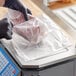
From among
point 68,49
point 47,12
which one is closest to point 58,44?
point 68,49

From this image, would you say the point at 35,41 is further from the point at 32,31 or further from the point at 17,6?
the point at 17,6

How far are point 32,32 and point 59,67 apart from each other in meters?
0.18

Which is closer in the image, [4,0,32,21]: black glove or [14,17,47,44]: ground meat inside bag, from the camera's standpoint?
[14,17,47,44]: ground meat inside bag

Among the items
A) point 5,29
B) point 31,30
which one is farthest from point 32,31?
point 5,29

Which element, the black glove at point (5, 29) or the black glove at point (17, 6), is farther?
the black glove at point (17, 6)

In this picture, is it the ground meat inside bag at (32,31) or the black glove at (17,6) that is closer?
the ground meat inside bag at (32,31)

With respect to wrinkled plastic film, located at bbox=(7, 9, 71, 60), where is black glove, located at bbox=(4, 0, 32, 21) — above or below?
above

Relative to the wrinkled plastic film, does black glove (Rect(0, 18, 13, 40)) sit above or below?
above

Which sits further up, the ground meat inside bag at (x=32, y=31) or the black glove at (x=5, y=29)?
the black glove at (x=5, y=29)

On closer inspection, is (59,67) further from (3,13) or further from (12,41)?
(3,13)

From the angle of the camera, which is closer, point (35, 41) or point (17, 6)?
point (35, 41)

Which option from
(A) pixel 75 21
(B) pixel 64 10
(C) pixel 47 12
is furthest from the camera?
(B) pixel 64 10

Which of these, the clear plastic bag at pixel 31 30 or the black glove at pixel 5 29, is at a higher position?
the black glove at pixel 5 29

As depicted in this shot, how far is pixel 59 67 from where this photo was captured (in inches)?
35.4
